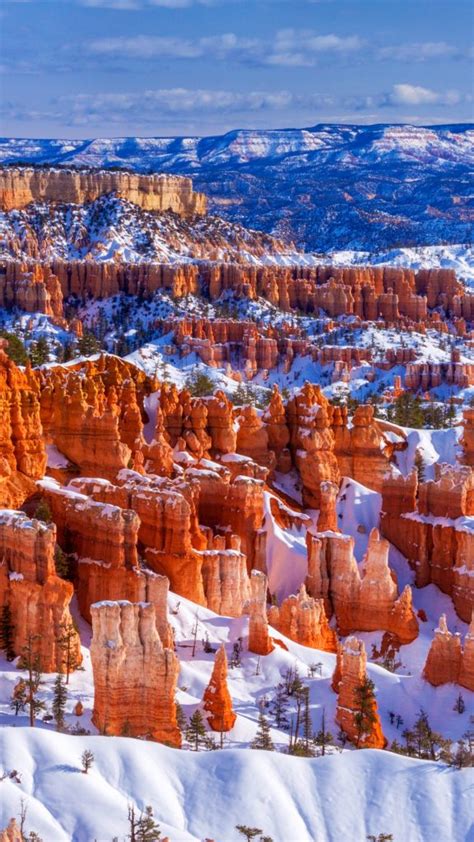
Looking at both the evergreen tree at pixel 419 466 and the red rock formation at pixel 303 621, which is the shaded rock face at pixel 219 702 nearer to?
the red rock formation at pixel 303 621

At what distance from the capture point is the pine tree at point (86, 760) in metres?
32.4

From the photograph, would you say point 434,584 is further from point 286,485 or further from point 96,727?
point 96,727

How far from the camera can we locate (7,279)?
141 m

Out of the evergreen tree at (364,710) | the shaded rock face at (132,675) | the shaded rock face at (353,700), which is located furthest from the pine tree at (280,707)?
the shaded rock face at (132,675)

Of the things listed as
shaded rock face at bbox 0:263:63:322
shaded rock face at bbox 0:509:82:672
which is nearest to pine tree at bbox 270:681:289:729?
shaded rock face at bbox 0:509:82:672

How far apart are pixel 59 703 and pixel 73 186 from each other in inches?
6021

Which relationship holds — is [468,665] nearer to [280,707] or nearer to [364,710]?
[364,710]

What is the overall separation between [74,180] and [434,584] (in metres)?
137

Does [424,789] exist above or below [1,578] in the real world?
below

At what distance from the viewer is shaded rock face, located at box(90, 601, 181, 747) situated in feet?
121

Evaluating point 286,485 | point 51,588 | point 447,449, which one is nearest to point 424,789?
point 51,588

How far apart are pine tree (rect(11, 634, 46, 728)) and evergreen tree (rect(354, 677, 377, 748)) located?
940cm

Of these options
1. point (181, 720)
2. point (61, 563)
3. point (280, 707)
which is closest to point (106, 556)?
point (61, 563)

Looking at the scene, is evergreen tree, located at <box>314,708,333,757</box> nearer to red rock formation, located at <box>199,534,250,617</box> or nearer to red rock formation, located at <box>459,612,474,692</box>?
red rock formation, located at <box>459,612,474,692</box>
